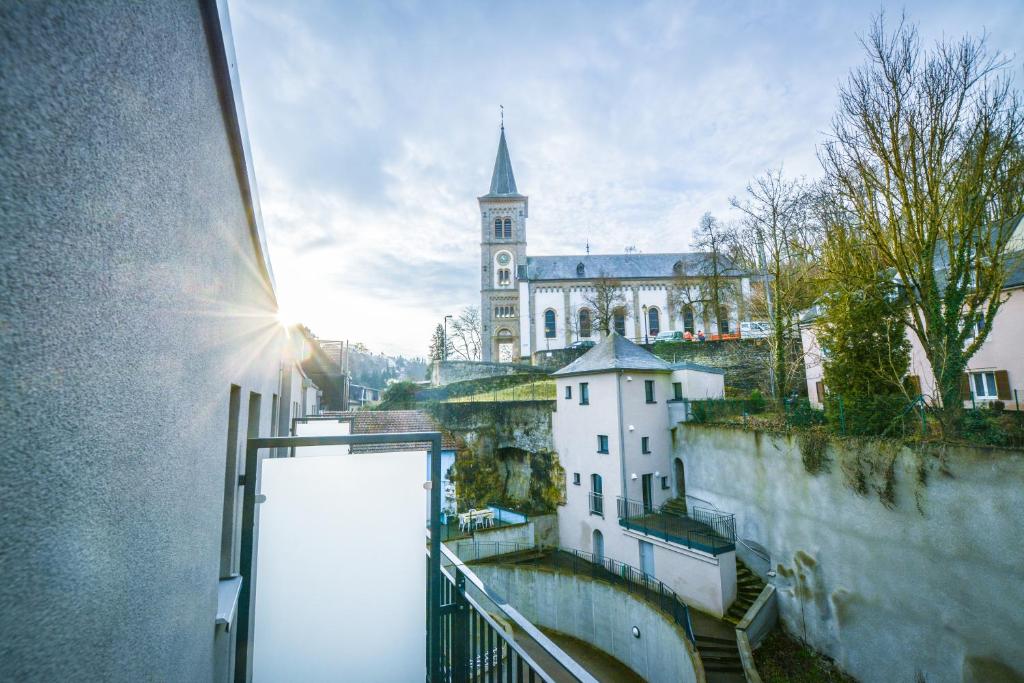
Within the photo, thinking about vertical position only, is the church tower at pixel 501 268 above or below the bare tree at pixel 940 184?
above

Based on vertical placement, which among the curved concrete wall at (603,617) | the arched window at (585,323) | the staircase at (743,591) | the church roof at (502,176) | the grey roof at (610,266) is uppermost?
the church roof at (502,176)

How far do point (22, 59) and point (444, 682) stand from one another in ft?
12.7

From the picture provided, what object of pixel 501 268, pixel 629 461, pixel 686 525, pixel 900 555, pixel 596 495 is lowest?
pixel 686 525

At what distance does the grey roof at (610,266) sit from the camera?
39.9 meters

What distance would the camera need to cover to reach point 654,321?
3966cm

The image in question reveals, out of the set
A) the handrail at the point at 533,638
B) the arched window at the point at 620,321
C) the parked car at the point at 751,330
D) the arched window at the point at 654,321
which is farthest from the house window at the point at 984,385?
the arched window at the point at 654,321

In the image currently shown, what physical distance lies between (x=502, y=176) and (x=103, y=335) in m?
45.8

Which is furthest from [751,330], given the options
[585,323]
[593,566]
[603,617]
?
[603,617]

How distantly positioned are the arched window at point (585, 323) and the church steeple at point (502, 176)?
13.3 metres

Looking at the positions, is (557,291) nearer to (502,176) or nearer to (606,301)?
(606,301)

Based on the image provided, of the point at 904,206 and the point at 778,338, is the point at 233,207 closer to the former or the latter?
the point at 904,206

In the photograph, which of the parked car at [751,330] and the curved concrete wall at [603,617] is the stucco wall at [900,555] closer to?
the curved concrete wall at [603,617]

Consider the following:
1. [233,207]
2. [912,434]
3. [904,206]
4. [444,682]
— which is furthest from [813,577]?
[233,207]

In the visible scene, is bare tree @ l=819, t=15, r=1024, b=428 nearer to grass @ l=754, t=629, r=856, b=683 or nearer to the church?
grass @ l=754, t=629, r=856, b=683
